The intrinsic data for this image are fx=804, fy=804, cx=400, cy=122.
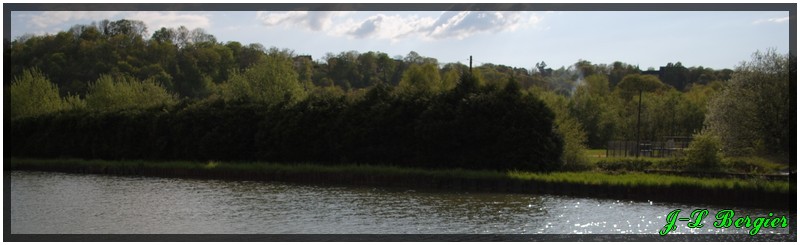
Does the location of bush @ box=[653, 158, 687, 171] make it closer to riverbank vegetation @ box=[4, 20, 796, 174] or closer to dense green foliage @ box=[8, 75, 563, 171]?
riverbank vegetation @ box=[4, 20, 796, 174]

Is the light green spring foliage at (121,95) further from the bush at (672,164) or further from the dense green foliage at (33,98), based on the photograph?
the bush at (672,164)

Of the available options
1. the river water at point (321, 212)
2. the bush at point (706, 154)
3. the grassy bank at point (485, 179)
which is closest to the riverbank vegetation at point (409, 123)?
the bush at point (706, 154)

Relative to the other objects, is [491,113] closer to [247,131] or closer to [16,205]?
[247,131]

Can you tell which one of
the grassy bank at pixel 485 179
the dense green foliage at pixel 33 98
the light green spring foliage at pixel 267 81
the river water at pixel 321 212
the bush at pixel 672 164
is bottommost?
the river water at pixel 321 212

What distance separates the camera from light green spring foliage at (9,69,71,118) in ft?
182

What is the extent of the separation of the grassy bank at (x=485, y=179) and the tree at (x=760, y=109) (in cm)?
628

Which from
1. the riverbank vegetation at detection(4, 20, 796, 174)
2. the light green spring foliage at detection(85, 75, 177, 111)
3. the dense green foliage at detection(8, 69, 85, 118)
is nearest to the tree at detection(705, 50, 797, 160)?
the riverbank vegetation at detection(4, 20, 796, 174)

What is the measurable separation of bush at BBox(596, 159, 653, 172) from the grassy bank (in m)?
6.75

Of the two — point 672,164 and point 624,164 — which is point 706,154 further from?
point 624,164

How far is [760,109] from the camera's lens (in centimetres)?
3369

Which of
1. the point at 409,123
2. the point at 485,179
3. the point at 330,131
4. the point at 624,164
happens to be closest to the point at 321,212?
the point at 485,179

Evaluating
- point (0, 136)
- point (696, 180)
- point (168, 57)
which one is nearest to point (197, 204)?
point (0, 136)

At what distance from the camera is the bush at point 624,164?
125 feet

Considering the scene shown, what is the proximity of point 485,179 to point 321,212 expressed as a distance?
967 centimetres
